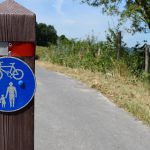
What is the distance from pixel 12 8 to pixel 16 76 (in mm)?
450

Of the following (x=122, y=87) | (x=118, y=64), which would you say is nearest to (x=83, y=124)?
(x=122, y=87)

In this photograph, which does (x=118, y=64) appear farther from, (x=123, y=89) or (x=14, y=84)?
(x=14, y=84)

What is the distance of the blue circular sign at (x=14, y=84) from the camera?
3.35m

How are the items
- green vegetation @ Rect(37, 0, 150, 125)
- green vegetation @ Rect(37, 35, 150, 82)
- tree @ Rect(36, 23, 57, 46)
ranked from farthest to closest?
1. tree @ Rect(36, 23, 57, 46)
2. green vegetation @ Rect(37, 35, 150, 82)
3. green vegetation @ Rect(37, 0, 150, 125)

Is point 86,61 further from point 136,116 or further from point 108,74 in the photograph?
point 136,116

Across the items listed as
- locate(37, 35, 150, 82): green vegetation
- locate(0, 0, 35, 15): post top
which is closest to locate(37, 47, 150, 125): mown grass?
locate(37, 35, 150, 82): green vegetation

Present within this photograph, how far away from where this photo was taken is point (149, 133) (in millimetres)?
7973

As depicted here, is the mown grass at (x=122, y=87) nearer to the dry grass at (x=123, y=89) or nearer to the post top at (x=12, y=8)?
the dry grass at (x=123, y=89)

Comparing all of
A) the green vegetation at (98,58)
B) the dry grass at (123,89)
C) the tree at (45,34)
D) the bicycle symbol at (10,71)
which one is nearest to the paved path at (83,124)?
the dry grass at (123,89)

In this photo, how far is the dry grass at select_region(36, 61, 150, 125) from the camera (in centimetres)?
985

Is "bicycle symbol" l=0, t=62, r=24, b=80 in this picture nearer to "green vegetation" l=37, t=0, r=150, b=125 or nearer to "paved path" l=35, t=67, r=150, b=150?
"paved path" l=35, t=67, r=150, b=150

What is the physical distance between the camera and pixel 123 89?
12.6 m

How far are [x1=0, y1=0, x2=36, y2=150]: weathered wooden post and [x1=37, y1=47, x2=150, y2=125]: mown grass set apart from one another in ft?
18.1

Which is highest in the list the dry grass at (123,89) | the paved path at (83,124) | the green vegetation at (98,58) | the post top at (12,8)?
the post top at (12,8)
